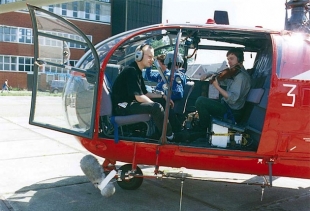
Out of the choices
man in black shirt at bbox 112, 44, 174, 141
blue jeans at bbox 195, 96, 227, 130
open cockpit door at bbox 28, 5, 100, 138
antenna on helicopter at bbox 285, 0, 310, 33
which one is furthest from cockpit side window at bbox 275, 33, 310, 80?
antenna on helicopter at bbox 285, 0, 310, 33

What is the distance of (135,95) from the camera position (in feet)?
13.4

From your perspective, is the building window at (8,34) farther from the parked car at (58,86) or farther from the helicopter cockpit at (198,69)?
the parked car at (58,86)

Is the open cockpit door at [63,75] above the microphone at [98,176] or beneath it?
above

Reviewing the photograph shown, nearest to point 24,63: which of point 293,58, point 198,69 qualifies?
point 198,69

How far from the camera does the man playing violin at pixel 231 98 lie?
4.38 m

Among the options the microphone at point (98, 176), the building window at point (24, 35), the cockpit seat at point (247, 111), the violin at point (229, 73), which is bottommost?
the microphone at point (98, 176)

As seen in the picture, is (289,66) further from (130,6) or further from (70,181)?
(130,6)

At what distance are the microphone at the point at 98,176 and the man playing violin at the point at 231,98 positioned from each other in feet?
5.01

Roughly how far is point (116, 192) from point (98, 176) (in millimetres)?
794

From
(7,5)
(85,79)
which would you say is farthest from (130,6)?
(85,79)

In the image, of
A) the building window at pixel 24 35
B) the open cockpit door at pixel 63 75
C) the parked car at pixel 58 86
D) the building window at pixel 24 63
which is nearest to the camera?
the open cockpit door at pixel 63 75

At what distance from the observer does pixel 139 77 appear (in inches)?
171

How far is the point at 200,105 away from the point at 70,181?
2.16 metres

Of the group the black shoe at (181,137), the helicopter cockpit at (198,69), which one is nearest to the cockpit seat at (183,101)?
the helicopter cockpit at (198,69)
